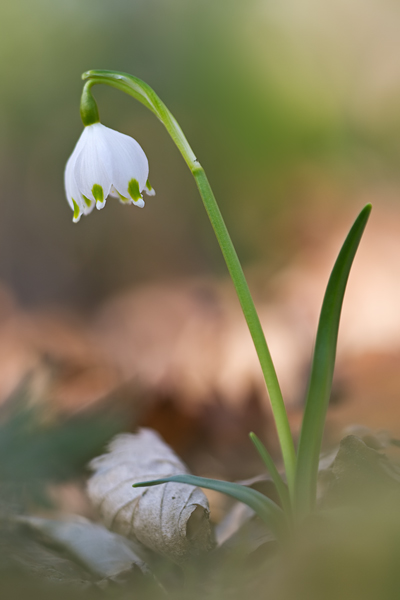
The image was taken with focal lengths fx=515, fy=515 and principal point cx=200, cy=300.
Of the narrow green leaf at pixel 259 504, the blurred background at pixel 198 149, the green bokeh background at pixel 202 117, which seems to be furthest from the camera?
the green bokeh background at pixel 202 117

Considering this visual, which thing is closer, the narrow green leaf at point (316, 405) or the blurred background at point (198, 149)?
the narrow green leaf at point (316, 405)

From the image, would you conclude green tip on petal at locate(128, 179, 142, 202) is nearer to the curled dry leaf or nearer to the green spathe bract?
the green spathe bract

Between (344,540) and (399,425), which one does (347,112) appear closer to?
(399,425)

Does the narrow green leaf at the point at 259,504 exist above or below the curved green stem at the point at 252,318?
below

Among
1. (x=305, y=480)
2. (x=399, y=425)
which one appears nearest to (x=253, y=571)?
(x=305, y=480)

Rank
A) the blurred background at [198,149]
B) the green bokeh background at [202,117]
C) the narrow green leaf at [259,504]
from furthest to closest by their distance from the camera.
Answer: the green bokeh background at [202,117] → the blurred background at [198,149] → the narrow green leaf at [259,504]

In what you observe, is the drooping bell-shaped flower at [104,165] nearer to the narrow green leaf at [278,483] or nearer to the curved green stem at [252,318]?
the curved green stem at [252,318]

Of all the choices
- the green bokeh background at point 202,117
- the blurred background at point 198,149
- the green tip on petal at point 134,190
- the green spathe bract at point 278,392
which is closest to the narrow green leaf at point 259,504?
the green spathe bract at point 278,392

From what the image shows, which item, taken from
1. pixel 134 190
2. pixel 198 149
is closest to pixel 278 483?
pixel 134 190
